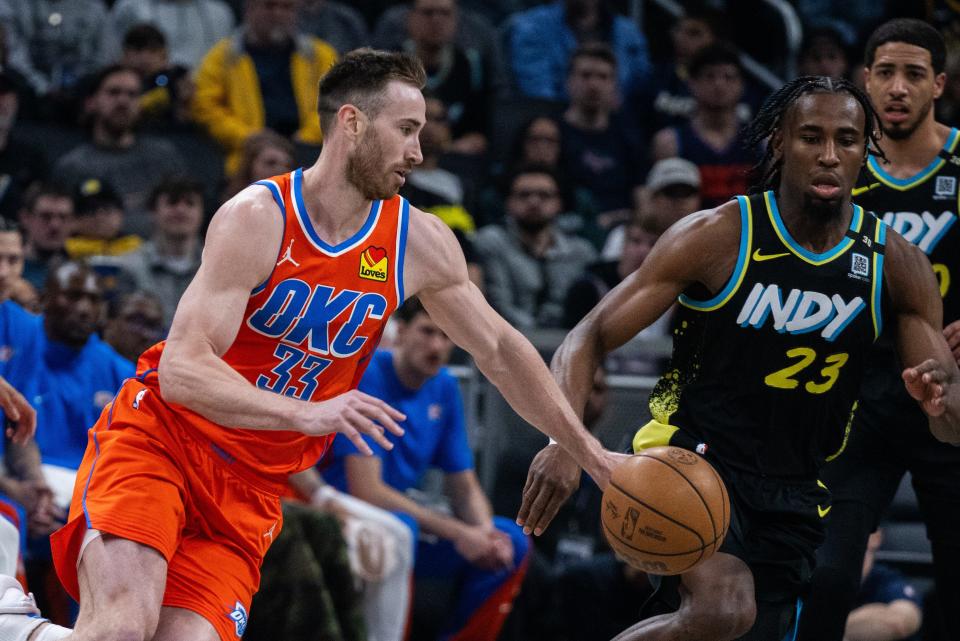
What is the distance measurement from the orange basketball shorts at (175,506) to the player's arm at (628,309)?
33.0 inches

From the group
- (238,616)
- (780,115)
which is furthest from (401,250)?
(780,115)

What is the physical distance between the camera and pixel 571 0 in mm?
11047

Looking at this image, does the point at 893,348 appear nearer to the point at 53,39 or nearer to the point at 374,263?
the point at 374,263

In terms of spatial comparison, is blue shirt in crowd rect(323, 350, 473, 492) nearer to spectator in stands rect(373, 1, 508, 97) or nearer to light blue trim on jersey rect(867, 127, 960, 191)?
light blue trim on jersey rect(867, 127, 960, 191)

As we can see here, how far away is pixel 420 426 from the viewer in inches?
287

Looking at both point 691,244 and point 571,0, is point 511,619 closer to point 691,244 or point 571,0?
point 691,244

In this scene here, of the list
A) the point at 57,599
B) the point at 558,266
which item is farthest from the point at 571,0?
the point at 57,599

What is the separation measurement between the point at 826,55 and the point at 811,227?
7.01m

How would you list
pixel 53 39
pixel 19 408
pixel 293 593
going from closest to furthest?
pixel 19 408 → pixel 293 593 → pixel 53 39

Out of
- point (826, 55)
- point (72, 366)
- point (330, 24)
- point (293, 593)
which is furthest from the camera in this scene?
point (826, 55)

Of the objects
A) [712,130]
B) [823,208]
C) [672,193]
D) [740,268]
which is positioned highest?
[823,208]

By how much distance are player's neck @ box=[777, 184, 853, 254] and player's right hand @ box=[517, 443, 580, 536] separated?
1021 mm

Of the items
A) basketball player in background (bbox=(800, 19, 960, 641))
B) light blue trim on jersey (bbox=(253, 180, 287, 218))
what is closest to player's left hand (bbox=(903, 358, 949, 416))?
basketball player in background (bbox=(800, 19, 960, 641))

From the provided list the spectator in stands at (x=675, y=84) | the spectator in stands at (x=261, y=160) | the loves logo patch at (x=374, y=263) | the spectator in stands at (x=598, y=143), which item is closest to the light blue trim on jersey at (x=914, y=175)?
the loves logo patch at (x=374, y=263)
